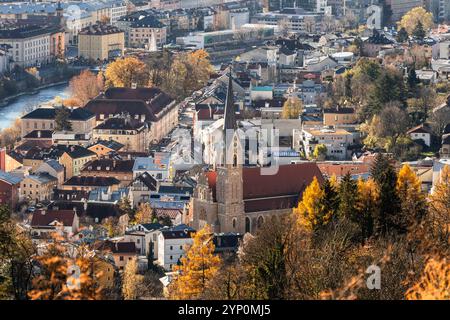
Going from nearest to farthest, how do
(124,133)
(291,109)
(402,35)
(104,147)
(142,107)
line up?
(104,147) < (124,133) < (291,109) < (142,107) < (402,35)

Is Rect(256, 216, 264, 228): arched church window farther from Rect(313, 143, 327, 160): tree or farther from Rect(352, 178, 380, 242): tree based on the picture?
Rect(313, 143, 327, 160): tree

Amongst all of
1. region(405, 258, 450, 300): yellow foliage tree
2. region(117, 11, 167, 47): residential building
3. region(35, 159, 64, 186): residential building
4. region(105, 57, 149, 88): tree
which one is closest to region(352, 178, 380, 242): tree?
region(405, 258, 450, 300): yellow foliage tree

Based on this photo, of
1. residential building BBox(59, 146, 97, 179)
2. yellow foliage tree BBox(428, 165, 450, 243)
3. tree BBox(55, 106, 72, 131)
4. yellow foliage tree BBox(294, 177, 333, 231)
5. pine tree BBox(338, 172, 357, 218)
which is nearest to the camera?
yellow foliage tree BBox(428, 165, 450, 243)

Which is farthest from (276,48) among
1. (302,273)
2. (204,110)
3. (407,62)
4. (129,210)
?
(302,273)

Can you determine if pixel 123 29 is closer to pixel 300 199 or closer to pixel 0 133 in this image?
pixel 0 133

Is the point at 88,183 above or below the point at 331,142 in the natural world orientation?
below

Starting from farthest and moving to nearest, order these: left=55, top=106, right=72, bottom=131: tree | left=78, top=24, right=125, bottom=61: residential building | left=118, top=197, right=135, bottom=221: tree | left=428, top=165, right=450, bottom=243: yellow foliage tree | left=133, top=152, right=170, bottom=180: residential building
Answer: left=78, top=24, right=125, bottom=61: residential building → left=55, top=106, right=72, bottom=131: tree → left=133, top=152, right=170, bottom=180: residential building → left=118, top=197, right=135, bottom=221: tree → left=428, top=165, right=450, bottom=243: yellow foliage tree

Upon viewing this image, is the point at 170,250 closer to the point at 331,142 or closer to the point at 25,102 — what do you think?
the point at 331,142

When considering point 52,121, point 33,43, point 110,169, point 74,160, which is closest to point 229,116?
point 110,169
